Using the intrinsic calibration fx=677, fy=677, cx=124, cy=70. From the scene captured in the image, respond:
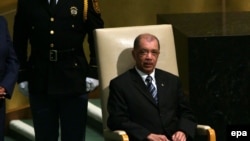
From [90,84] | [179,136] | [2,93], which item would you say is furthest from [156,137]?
[2,93]

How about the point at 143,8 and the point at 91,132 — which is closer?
the point at 91,132

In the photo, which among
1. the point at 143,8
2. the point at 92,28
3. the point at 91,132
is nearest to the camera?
the point at 92,28

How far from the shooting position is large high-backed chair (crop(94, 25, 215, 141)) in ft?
12.3

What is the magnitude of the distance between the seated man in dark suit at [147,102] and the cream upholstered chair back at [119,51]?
14cm

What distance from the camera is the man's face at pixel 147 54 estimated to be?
354 centimetres

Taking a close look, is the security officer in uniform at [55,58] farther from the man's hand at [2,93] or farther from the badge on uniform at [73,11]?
the man's hand at [2,93]

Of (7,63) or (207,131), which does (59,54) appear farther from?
(207,131)

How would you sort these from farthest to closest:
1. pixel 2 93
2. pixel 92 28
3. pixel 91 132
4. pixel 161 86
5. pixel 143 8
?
pixel 143 8 < pixel 91 132 < pixel 92 28 < pixel 161 86 < pixel 2 93

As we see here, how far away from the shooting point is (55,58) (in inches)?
145

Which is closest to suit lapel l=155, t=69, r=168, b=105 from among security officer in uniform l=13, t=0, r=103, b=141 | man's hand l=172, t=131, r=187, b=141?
man's hand l=172, t=131, r=187, b=141

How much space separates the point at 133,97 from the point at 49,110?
0.48 metres

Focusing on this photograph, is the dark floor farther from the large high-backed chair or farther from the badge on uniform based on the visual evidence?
the badge on uniform

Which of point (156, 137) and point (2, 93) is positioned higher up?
point (2, 93)

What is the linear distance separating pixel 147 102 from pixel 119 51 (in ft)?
1.27
